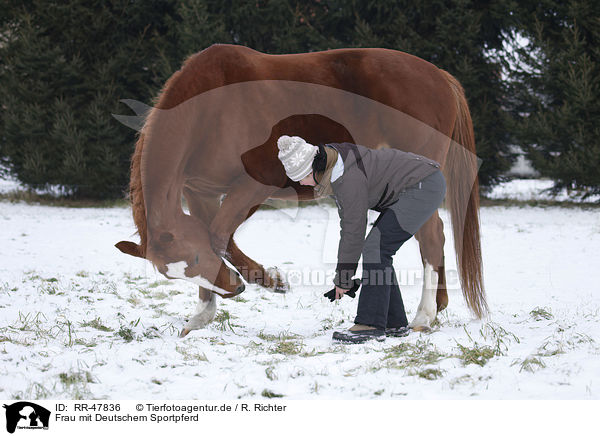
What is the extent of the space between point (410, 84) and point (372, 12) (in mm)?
8659

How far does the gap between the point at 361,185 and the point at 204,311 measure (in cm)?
157

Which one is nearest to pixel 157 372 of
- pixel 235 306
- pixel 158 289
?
pixel 235 306

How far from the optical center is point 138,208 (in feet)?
10.8

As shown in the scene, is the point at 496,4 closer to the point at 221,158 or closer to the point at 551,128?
the point at 551,128

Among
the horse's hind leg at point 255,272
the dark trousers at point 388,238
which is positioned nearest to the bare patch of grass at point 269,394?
the dark trousers at point 388,238

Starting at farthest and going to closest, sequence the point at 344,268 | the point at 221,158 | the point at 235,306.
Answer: the point at 235,306 → the point at 221,158 → the point at 344,268

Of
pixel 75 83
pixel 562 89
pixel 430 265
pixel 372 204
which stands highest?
pixel 562 89

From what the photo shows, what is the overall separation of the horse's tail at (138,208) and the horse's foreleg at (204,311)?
24.3 inches

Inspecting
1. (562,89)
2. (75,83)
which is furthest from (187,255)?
(75,83)

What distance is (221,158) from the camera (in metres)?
3.48

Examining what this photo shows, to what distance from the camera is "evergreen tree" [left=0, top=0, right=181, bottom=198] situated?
10953 millimetres

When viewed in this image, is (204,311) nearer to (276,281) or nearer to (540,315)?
(276,281)

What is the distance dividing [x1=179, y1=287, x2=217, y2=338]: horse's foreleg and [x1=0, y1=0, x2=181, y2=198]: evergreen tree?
Result: 8.12 m

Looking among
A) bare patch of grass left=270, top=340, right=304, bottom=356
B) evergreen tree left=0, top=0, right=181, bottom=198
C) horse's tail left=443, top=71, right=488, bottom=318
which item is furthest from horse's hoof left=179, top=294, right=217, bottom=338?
evergreen tree left=0, top=0, right=181, bottom=198
